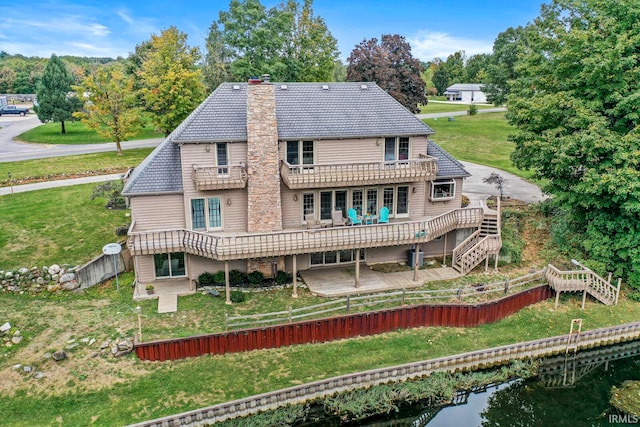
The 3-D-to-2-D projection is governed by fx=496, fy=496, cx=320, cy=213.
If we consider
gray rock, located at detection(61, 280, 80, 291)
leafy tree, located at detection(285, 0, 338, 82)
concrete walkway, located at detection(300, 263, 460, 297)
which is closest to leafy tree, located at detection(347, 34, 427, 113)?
leafy tree, located at detection(285, 0, 338, 82)

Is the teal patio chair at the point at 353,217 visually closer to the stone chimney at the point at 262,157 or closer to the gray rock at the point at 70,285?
the stone chimney at the point at 262,157

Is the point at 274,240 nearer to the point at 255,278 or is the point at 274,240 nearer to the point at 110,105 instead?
the point at 255,278

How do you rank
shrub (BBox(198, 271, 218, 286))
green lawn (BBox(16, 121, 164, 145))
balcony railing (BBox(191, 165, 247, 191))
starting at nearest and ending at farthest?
balcony railing (BBox(191, 165, 247, 191)), shrub (BBox(198, 271, 218, 286)), green lawn (BBox(16, 121, 164, 145))

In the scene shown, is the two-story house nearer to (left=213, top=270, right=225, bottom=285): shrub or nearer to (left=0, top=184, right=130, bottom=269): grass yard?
(left=213, top=270, right=225, bottom=285): shrub

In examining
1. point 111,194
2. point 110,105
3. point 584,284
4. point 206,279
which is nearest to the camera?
point 584,284

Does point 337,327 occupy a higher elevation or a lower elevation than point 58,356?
lower

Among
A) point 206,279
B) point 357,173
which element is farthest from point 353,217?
point 206,279
